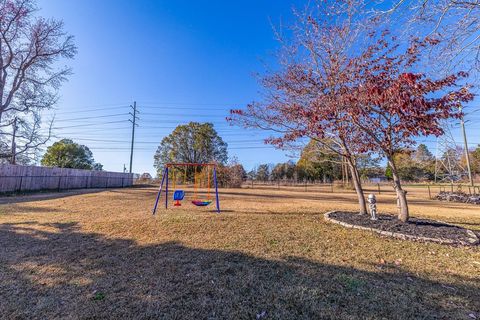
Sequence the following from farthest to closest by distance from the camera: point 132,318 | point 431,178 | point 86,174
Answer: point 431,178 → point 86,174 → point 132,318

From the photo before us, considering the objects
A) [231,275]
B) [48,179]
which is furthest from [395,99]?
[48,179]

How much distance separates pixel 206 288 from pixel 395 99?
164 inches

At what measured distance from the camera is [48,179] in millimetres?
15070

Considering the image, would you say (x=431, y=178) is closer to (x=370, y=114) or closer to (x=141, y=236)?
(x=370, y=114)

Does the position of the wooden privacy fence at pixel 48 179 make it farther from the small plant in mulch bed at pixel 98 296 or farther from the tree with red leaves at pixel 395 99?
the tree with red leaves at pixel 395 99

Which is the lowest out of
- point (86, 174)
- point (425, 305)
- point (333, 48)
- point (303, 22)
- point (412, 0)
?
point (425, 305)

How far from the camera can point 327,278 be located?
2602 mm

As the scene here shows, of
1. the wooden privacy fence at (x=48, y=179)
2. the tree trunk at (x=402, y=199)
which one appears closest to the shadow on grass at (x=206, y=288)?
the tree trunk at (x=402, y=199)

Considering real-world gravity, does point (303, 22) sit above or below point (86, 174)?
above

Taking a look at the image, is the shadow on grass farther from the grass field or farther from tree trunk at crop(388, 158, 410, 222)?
tree trunk at crop(388, 158, 410, 222)

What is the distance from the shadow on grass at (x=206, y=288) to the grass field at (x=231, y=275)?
0.04 feet

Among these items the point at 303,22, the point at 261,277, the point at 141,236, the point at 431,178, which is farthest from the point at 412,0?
the point at 431,178

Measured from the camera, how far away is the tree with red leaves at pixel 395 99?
373 centimetres

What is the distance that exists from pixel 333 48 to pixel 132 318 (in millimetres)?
6665
